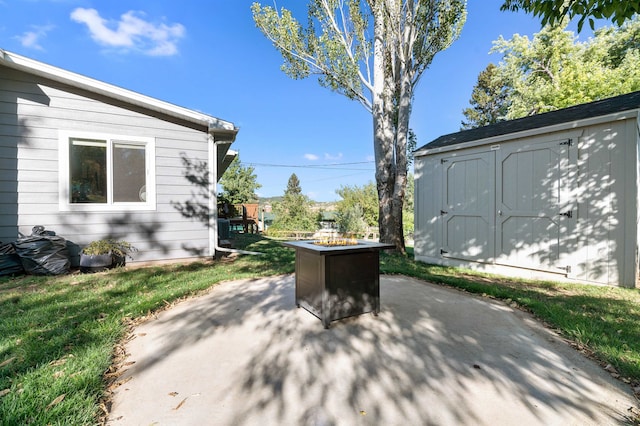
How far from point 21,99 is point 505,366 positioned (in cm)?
734

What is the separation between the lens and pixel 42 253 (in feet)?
14.4

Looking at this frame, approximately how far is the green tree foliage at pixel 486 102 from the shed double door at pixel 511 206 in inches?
748

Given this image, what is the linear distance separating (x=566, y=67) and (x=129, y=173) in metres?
18.4

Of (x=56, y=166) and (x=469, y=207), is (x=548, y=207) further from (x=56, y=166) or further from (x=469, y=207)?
(x=56, y=166)

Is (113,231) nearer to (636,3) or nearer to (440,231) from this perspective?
(440,231)

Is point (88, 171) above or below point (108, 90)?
below

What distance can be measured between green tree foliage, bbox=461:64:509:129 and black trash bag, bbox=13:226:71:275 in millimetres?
24640

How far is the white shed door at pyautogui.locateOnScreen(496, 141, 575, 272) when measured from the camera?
4.77m

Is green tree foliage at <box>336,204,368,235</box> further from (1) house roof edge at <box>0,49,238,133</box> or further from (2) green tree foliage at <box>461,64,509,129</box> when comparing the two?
(2) green tree foliage at <box>461,64,509,129</box>

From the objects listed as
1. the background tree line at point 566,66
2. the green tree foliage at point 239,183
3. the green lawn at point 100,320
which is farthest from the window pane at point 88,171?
the green tree foliage at point 239,183

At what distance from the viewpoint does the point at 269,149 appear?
97.6ft

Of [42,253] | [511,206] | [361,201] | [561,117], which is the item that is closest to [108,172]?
[42,253]

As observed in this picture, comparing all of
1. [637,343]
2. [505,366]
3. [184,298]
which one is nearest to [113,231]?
[184,298]

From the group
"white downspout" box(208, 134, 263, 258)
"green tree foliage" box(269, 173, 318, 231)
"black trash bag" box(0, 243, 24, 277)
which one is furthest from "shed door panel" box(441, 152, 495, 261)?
"green tree foliage" box(269, 173, 318, 231)
